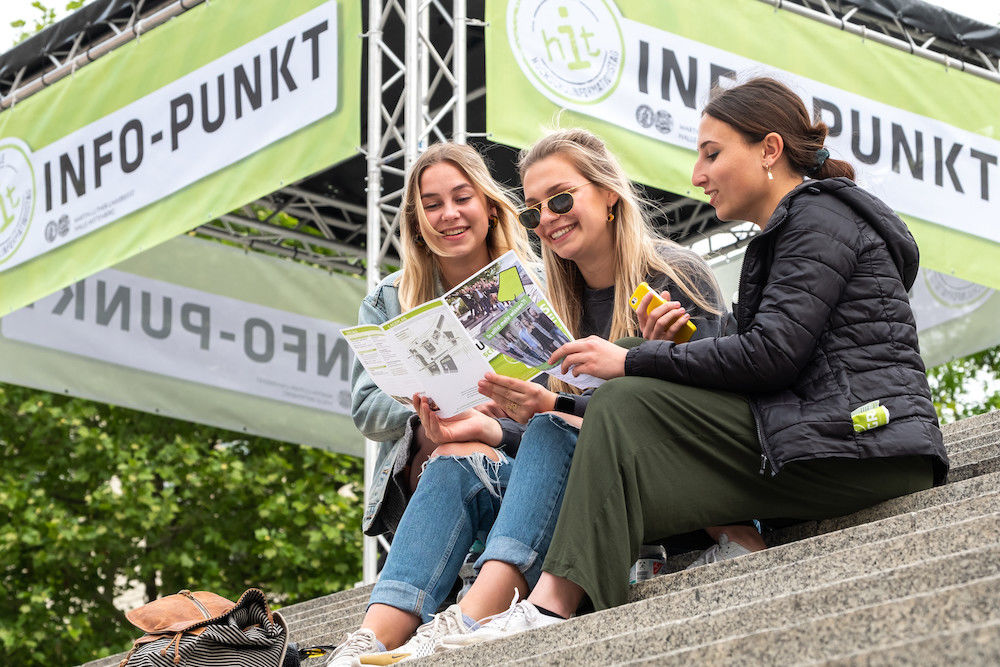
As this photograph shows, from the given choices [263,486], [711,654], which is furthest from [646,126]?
[263,486]

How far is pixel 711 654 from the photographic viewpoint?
6.27 feet

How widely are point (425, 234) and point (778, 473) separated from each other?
5.10 feet

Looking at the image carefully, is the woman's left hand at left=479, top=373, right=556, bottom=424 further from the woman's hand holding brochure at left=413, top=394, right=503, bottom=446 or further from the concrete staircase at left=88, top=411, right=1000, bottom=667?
the concrete staircase at left=88, top=411, right=1000, bottom=667

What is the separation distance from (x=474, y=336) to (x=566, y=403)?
0.30 meters

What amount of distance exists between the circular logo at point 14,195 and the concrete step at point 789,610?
20.2 feet

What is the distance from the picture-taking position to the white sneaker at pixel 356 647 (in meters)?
2.96

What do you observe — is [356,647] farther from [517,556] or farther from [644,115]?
[644,115]

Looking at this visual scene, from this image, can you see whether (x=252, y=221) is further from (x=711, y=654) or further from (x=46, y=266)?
(x=711, y=654)

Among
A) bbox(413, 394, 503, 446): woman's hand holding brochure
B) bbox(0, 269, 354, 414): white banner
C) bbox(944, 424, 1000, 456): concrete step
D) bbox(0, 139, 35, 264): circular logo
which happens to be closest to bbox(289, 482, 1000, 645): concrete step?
bbox(413, 394, 503, 446): woman's hand holding brochure

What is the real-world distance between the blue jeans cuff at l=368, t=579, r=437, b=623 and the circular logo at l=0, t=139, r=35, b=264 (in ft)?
16.9

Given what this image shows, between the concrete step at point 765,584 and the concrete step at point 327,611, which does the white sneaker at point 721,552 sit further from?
the concrete step at point 327,611

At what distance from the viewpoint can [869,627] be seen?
1778 millimetres

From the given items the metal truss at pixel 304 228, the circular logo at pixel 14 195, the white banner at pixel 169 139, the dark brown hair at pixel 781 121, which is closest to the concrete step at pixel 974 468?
the dark brown hair at pixel 781 121

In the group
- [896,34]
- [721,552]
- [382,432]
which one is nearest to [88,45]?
[896,34]
